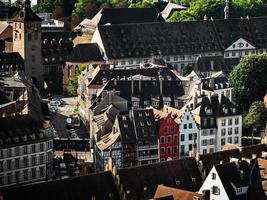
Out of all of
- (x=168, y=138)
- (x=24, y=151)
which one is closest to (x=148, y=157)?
(x=168, y=138)

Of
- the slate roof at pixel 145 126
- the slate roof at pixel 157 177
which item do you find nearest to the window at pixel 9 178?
the slate roof at pixel 145 126

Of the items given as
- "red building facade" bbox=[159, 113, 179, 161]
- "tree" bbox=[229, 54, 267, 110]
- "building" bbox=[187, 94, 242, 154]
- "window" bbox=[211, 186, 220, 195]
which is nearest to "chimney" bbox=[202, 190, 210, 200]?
"window" bbox=[211, 186, 220, 195]

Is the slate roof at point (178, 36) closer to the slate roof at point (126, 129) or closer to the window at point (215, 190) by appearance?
the slate roof at point (126, 129)

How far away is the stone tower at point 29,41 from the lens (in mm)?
171275

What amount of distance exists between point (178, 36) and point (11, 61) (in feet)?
103

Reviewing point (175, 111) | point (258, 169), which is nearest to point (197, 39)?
point (175, 111)

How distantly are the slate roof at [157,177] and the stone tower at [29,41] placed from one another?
260 feet

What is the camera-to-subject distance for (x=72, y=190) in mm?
87000

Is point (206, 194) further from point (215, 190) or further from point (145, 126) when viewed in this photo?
point (145, 126)

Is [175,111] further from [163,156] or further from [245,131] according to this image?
[245,131]

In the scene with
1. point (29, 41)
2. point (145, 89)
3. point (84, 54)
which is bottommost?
point (145, 89)

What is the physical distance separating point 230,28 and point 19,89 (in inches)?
2262

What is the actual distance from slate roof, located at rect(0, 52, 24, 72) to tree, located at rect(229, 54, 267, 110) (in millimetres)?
43783

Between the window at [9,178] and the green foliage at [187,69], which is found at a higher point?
the green foliage at [187,69]
